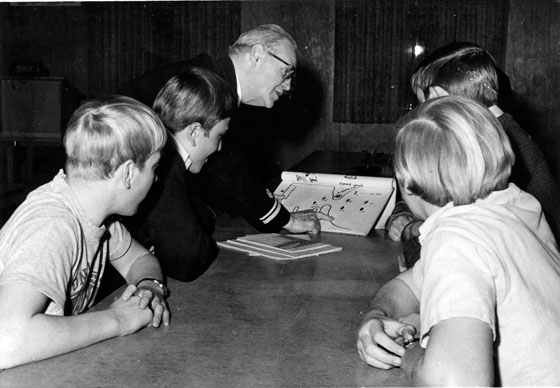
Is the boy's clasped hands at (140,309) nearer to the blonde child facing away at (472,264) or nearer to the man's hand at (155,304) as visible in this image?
the man's hand at (155,304)

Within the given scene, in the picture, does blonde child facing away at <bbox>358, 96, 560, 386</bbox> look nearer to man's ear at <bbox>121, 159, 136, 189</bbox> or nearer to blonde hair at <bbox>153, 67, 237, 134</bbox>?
man's ear at <bbox>121, 159, 136, 189</bbox>

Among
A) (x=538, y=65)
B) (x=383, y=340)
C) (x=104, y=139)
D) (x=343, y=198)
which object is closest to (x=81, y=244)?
(x=104, y=139)

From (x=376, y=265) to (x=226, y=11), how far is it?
618cm

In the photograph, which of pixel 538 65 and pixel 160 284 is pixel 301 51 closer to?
pixel 538 65

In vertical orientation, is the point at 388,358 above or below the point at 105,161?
below

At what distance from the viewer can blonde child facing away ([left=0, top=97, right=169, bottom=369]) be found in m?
1.31

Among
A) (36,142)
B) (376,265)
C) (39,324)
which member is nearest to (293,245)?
(376,265)

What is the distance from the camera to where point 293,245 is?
2.34m

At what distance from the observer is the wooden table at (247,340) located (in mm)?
1281

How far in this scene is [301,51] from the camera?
7.75m

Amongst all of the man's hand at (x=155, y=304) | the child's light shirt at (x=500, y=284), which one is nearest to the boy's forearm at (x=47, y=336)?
the man's hand at (x=155, y=304)

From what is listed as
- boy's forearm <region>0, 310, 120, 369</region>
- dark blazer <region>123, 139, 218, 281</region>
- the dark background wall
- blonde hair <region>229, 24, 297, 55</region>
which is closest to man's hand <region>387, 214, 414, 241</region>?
dark blazer <region>123, 139, 218, 281</region>

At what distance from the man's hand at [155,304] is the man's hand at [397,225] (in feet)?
3.62

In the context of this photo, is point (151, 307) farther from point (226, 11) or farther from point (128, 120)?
point (226, 11)
